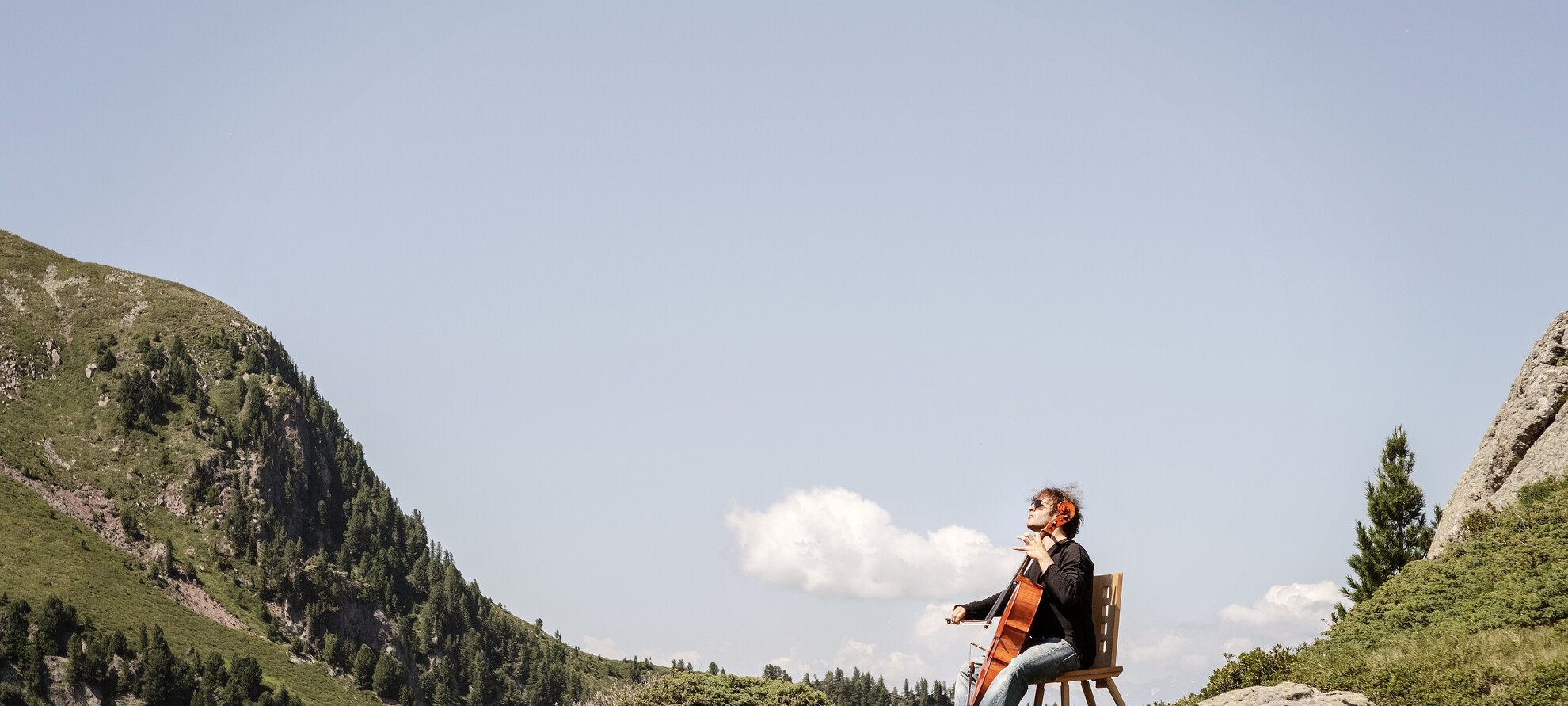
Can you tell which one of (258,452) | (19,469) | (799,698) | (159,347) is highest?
(159,347)

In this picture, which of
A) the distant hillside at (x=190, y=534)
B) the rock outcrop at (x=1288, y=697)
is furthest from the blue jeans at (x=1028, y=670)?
the distant hillside at (x=190, y=534)

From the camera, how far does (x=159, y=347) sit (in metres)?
172

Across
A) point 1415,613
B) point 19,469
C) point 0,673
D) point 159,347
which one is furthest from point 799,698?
point 159,347

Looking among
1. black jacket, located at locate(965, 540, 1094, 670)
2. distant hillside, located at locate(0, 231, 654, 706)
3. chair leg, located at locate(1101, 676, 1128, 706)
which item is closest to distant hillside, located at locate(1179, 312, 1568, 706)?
chair leg, located at locate(1101, 676, 1128, 706)

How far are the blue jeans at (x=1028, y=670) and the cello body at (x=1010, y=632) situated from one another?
0.16 ft

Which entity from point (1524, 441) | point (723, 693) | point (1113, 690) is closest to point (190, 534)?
point (723, 693)

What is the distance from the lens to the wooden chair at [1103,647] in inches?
332

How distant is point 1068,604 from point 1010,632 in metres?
Result: 0.50

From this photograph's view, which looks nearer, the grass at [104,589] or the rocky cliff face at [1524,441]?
the rocky cliff face at [1524,441]

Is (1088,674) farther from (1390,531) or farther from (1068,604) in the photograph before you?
(1390,531)

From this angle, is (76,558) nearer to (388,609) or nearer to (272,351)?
(388,609)

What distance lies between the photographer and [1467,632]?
15.0 m

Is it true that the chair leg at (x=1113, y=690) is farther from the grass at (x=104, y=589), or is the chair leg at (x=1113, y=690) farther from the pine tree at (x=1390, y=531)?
the grass at (x=104, y=589)

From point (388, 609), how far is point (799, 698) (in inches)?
6886
